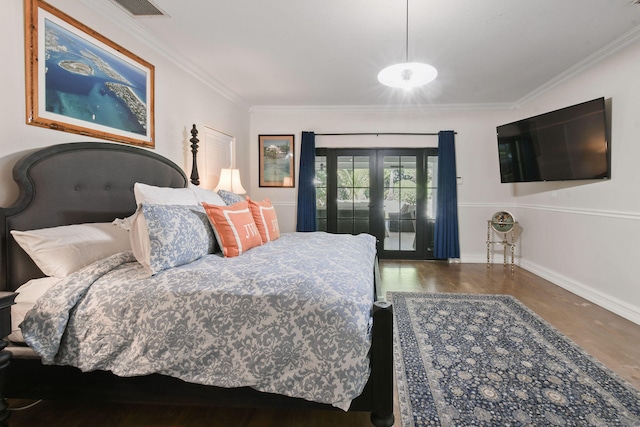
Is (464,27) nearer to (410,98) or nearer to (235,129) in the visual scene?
(410,98)

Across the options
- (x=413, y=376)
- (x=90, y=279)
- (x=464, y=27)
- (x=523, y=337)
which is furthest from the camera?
(x=464, y=27)

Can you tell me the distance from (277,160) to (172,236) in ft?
11.9

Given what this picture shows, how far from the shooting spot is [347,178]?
5.26 m

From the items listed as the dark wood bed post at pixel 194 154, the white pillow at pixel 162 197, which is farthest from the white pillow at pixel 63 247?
the dark wood bed post at pixel 194 154

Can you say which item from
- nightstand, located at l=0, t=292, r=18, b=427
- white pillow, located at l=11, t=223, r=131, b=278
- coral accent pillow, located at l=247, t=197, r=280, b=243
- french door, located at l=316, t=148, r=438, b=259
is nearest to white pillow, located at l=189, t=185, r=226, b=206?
coral accent pillow, located at l=247, t=197, r=280, b=243

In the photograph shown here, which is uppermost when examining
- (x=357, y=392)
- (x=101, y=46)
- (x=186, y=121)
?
(x=101, y=46)

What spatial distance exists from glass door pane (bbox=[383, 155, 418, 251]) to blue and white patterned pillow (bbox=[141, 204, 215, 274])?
12.1 ft

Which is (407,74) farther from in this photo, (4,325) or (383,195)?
(383,195)

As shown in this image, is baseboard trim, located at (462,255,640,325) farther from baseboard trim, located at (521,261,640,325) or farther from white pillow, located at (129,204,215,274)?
white pillow, located at (129,204,215,274)

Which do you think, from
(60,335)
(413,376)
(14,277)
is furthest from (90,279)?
(413,376)

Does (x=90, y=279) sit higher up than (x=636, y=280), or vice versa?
(x=90, y=279)

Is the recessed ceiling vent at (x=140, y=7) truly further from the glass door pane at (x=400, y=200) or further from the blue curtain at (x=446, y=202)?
the blue curtain at (x=446, y=202)

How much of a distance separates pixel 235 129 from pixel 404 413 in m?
4.08

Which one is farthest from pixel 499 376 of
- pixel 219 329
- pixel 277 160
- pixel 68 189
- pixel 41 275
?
pixel 277 160
